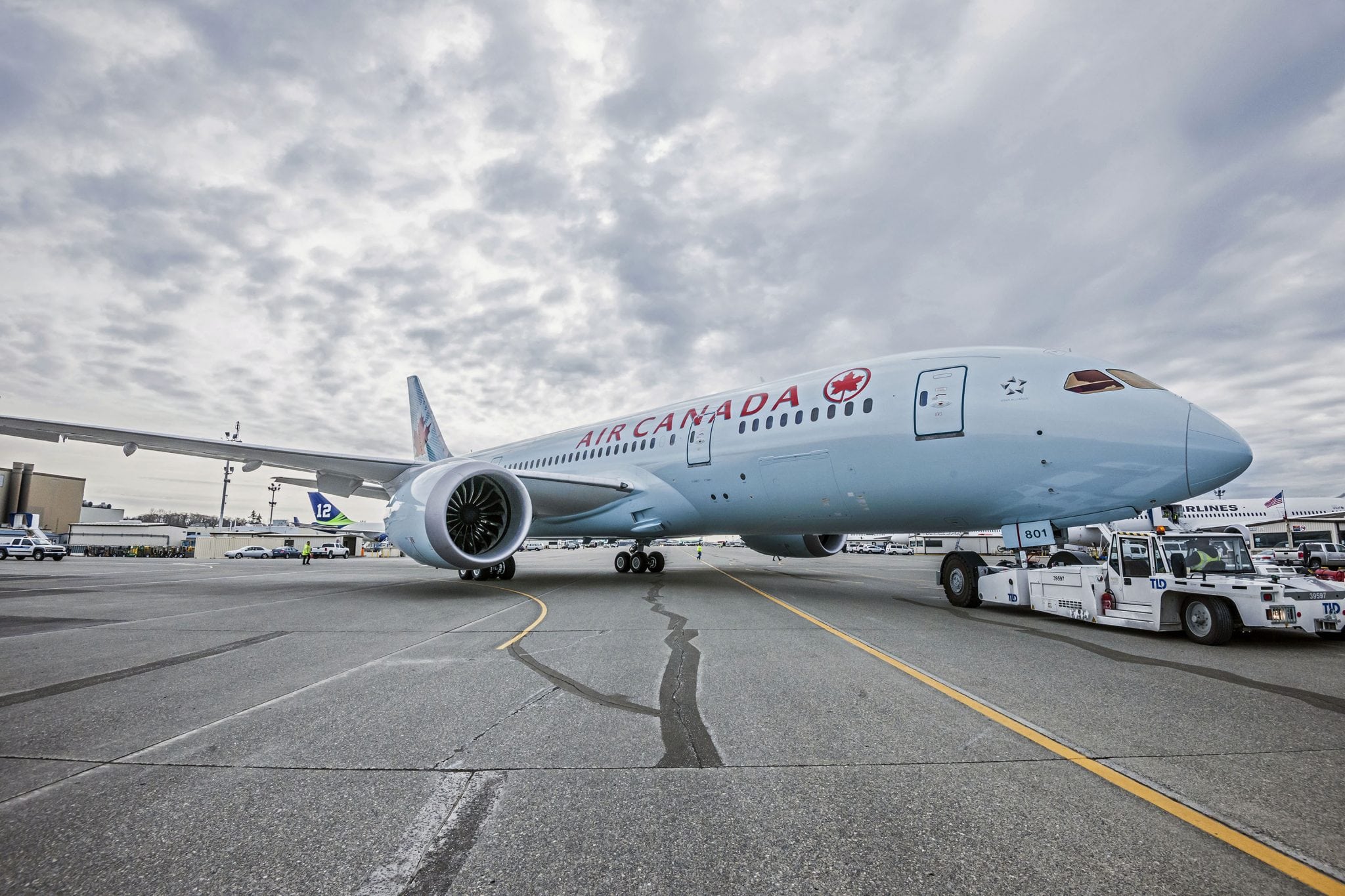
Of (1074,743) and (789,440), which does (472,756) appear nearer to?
(1074,743)

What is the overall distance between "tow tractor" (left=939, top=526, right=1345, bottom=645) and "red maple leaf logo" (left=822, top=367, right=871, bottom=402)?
11.1 feet

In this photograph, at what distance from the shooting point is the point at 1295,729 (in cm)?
387

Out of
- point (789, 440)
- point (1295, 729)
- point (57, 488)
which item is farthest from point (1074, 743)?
point (57, 488)

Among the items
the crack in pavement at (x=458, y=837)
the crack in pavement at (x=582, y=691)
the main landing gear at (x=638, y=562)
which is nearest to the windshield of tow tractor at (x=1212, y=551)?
the crack in pavement at (x=582, y=691)

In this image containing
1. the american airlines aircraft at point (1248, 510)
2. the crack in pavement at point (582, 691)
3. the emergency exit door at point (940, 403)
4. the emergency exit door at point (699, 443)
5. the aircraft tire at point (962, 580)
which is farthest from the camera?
the american airlines aircraft at point (1248, 510)

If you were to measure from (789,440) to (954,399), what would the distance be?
309cm

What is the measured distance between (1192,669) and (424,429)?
24227mm

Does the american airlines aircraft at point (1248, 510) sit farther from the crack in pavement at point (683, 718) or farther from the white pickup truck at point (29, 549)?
the white pickup truck at point (29, 549)

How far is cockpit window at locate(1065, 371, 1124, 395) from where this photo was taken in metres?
8.84

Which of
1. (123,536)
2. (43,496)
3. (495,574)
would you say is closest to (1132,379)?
(495,574)

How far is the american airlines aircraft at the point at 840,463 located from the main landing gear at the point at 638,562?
181 centimetres

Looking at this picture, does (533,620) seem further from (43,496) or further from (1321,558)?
(43,496)

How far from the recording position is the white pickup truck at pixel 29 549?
113 ft

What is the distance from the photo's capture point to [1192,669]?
18.9 feet
